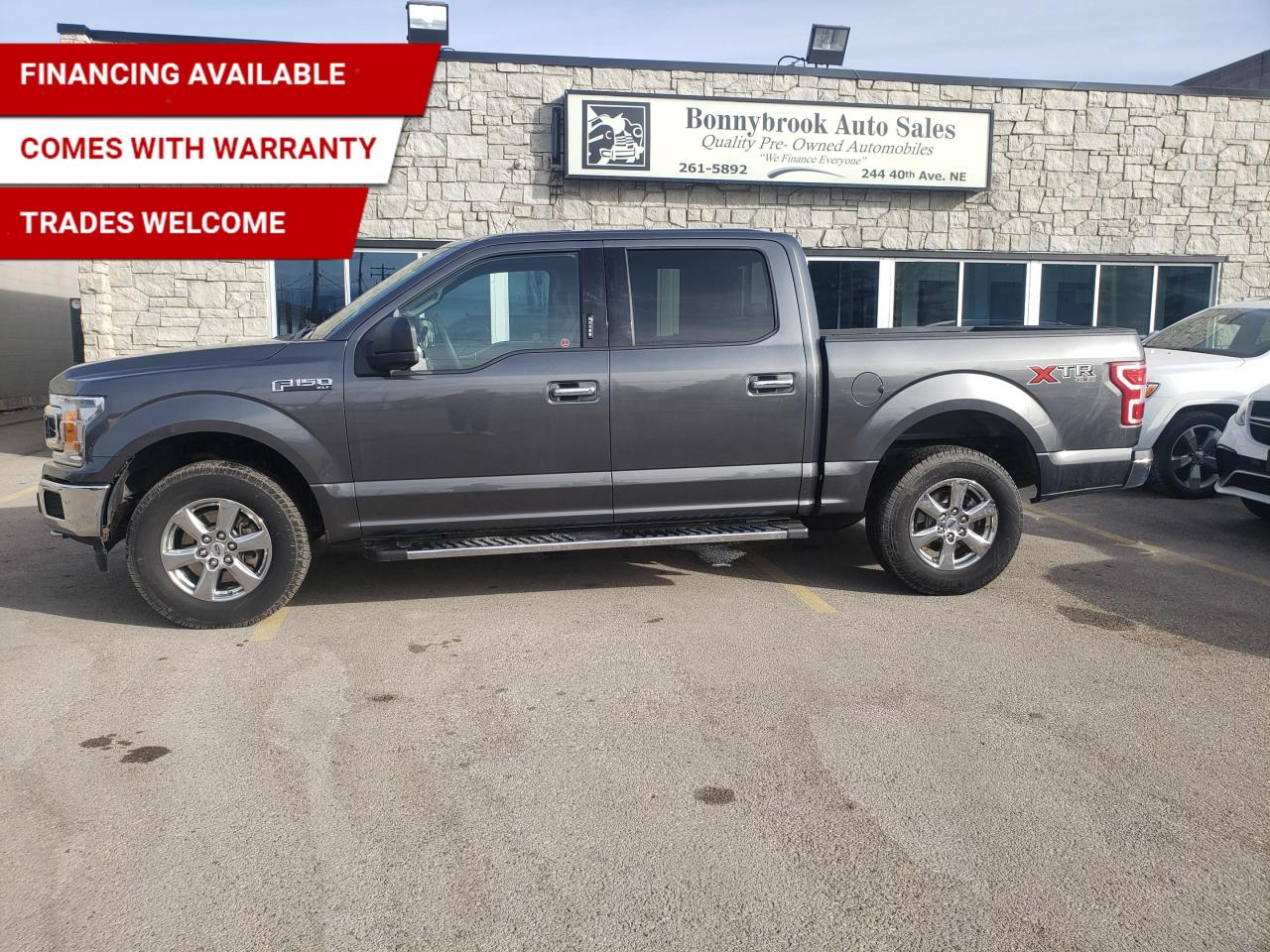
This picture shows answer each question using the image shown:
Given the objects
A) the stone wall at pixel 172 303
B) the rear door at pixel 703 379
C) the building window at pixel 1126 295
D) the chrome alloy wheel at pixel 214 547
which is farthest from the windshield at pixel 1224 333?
the stone wall at pixel 172 303

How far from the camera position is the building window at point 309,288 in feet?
40.5

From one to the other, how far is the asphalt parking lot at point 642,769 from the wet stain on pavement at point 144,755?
14 millimetres

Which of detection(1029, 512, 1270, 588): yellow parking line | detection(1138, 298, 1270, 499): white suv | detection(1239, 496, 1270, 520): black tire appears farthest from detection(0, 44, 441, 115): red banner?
detection(1239, 496, 1270, 520): black tire

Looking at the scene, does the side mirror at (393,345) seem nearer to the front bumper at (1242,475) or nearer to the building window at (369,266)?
the front bumper at (1242,475)

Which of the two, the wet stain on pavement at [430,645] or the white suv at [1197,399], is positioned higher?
the white suv at [1197,399]

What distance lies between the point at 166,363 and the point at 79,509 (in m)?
0.84

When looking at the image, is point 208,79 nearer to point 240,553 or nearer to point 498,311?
point 498,311

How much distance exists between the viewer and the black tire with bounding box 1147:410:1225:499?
28.2 feet

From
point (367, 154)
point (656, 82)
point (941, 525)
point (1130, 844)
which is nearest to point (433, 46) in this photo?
point (367, 154)

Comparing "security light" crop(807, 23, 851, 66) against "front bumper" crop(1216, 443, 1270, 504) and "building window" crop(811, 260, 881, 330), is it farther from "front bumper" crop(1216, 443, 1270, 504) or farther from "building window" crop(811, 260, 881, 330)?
"front bumper" crop(1216, 443, 1270, 504)

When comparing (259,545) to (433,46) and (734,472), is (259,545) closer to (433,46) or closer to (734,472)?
(734,472)

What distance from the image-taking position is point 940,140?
517 inches

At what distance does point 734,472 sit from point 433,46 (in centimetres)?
939

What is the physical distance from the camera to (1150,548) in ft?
22.4
